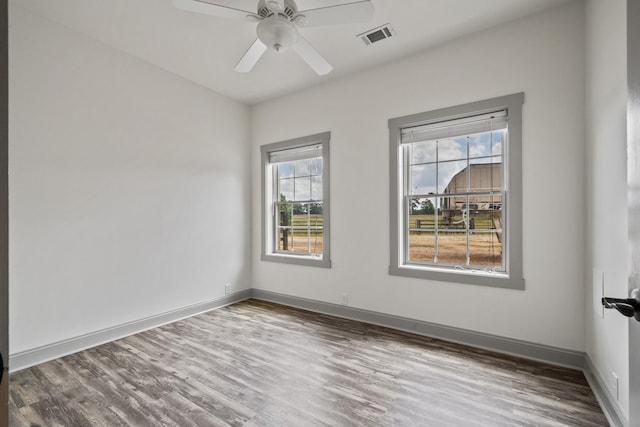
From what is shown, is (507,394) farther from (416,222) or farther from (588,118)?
(588,118)

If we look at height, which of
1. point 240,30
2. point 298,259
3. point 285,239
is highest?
point 240,30

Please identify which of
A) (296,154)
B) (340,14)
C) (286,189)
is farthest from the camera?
(286,189)

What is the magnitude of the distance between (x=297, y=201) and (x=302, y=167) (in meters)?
0.49

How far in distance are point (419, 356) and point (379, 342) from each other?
1.37 feet

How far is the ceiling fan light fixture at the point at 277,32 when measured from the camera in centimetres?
214

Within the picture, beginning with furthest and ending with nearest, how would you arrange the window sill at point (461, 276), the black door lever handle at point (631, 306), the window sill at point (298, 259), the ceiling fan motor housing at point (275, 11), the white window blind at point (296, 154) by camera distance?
the white window blind at point (296, 154)
the window sill at point (298, 259)
the window sill at point (461, 276)
the ceiling fan motor housing at point (275, 11)
the black door lever handle at point (631, 306)

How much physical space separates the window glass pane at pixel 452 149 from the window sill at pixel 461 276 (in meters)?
1.15

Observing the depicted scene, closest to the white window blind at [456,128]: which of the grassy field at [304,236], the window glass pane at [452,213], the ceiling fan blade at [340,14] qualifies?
the window glass pane at [452,213]

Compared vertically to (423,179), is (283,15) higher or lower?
higher

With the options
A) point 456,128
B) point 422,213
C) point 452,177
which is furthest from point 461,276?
point 456,128

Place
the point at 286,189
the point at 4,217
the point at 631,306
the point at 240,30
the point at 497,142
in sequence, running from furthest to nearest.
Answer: the point at 286,189 < the point at 497,142 < the point at 240,30 < the point at 631,306 < the point at 4,217

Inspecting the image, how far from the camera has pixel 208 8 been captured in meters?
2.00

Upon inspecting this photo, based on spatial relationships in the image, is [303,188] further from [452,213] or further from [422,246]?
[452,213]

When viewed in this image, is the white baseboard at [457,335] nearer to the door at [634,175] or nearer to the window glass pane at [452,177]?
the window glass pane at [452,177]
